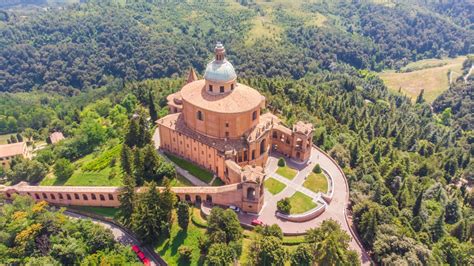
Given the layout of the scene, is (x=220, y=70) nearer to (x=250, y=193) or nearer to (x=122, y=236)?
(x=250, y=193)

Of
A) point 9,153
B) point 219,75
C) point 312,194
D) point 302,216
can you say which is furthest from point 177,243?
point 9,153

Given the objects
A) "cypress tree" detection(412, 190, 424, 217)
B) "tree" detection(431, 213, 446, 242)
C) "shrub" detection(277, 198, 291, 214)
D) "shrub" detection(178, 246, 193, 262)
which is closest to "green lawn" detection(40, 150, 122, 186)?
"shrub" detection(178, 246, 193, 262)

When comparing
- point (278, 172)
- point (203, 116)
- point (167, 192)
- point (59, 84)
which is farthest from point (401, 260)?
point (59, 84)

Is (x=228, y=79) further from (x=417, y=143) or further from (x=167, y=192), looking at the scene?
(x=417, y=143)

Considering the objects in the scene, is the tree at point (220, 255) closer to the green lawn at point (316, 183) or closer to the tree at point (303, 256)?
the tree at point (303, 256)

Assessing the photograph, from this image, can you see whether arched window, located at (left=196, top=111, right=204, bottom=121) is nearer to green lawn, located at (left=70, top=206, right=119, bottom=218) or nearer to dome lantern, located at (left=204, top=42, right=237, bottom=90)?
dome lantern, located at (left=204, top=42, right=237, bottom=90)

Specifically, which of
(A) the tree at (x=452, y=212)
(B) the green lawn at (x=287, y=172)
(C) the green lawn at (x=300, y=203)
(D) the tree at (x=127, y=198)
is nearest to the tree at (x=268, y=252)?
(C) the green lawn at (x=300, y=203)
